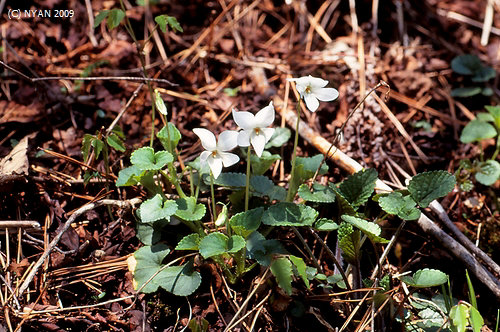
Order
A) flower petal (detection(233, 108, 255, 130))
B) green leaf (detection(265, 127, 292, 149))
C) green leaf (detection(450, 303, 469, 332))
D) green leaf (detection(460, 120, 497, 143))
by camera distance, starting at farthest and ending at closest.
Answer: green leaf (detection(460, 120, 497, 143)) < green leaf (detection(265, 127, 292, 149)) < flower petal (detection(233, 108, 255, 130)) < green leaf (detection(450, 303, 469, 332))

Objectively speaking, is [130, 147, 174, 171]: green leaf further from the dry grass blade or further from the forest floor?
the dry grass blade

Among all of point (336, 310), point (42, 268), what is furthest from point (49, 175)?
point (336, 310)

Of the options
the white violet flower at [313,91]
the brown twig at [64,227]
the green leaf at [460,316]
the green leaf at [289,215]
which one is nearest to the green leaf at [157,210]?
the brown twig at [64,227]

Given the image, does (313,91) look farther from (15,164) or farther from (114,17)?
(15,164)

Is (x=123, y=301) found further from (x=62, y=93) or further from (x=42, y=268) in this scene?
(x=62, y=93)

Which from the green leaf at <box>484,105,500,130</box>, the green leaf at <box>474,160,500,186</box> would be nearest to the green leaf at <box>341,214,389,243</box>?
the green leaf at <box>474,160,500,186</box>

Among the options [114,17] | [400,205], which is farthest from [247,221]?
[114,17]
